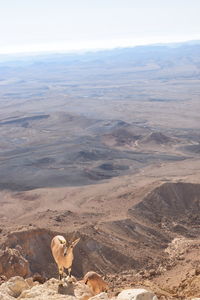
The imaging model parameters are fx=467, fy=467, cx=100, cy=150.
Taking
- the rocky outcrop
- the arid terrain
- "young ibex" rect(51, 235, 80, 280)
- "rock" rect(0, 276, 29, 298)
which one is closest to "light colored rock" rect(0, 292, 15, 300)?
the rocky outcrop

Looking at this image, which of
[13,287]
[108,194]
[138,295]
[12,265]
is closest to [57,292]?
[13,287]

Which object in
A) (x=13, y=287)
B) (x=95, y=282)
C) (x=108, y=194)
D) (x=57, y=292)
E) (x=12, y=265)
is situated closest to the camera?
(x=57, y=292)

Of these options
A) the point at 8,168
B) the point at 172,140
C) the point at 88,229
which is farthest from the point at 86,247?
the point at 172,140

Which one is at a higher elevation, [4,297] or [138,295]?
[138,295]

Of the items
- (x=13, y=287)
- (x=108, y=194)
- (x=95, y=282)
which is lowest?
(x=108, y=194)

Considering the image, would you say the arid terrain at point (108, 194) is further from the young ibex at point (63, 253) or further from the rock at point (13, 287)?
the young ibex at point (63, 253)

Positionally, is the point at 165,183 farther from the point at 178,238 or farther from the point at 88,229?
the point at 88,229

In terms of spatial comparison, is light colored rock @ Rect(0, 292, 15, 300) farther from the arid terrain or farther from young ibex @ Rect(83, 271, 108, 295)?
the arid terrain

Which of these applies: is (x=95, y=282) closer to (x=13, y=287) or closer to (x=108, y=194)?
(x=13, y=287)
